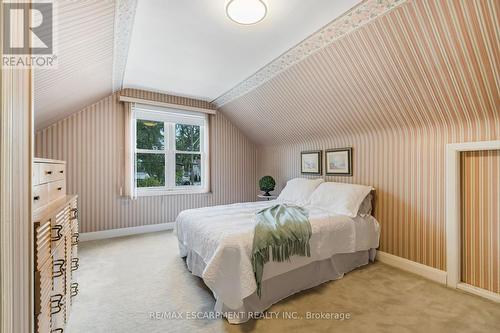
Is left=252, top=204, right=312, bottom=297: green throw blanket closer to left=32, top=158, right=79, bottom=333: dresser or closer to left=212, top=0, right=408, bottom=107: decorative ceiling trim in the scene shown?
left=32, top=158, right=79, bottom=333: dresser

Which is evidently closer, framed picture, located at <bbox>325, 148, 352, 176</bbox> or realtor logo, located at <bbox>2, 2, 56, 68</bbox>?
realtor logo, located at <bbox>2, 2, 56, 68</bbox>

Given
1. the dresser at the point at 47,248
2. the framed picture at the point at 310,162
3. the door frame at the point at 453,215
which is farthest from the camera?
the framed picture at the point at 310,162

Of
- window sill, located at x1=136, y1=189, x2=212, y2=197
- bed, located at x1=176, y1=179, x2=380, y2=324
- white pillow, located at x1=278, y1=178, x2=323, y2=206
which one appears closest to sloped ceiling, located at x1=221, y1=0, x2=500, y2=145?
white pillow, located at x1=278, y1=178, x2=323, y2=206

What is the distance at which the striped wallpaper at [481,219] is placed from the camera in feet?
7.14

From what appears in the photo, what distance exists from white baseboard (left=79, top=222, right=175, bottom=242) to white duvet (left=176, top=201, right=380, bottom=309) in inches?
59.0

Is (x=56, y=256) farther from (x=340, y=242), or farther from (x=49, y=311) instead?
(x=340, y=242)

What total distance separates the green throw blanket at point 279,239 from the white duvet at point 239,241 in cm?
6

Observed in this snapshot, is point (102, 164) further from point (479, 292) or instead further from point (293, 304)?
point (479, 292)

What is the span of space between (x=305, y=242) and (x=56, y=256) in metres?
1.90

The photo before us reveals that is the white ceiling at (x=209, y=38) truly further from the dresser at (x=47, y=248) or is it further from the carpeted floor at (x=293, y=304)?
the carpeted floor at (x=293, y=304)

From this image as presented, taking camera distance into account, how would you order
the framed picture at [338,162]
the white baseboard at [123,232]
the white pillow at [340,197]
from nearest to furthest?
the white pillow at [340,197], the framed picture at [338,162], the white baseboard at [123,232]

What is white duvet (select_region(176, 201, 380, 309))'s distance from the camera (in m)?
1.83

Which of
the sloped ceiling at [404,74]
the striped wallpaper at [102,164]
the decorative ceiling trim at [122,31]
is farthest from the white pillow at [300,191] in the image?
the decorative ceiling trim at [122,31]

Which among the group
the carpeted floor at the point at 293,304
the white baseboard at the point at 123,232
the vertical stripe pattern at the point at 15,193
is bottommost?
the carpeted floor at the point at 293,304
